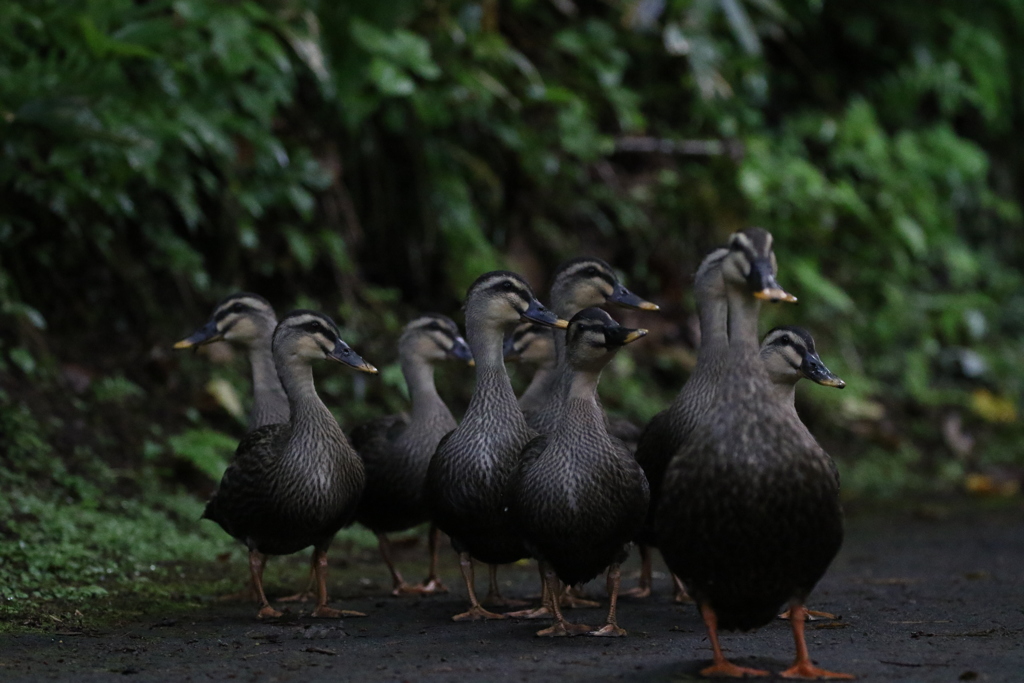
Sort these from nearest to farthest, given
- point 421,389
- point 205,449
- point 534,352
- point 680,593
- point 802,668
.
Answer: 1. point 802,668
2. point 680,593
3. point 421,389
4. point 534,352
5. point 205,449

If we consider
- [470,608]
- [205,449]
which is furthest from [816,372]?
[205,449]

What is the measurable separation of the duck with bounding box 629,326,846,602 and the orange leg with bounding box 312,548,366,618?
1.77 m

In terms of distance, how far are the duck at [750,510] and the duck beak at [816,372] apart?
220 centimetres

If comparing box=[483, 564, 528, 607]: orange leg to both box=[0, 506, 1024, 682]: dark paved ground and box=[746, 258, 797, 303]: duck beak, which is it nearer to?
box=[0, 506, 1024, 682]: dark paved ground

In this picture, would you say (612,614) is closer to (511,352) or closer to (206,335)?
(511,352)

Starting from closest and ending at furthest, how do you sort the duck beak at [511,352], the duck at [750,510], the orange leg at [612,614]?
the duck at [750,510] → the orange leg at [612,614] → the duck beak at [511,352]

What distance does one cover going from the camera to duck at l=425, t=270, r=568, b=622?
6422 mm

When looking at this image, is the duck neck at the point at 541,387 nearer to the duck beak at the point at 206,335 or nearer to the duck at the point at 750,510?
the duck beak at the point at 206,335

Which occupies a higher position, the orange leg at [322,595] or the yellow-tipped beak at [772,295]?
the yellow-tipped beak at [772,295]

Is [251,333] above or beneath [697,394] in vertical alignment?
above

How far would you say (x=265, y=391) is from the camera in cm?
801

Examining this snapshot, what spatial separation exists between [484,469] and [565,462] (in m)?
0.71

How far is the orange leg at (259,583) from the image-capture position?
647 centimetres

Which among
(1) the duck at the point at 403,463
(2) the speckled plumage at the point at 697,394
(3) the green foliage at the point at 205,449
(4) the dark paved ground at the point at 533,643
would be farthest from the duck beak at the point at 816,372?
(3) the green foliage at the point at 205,449
